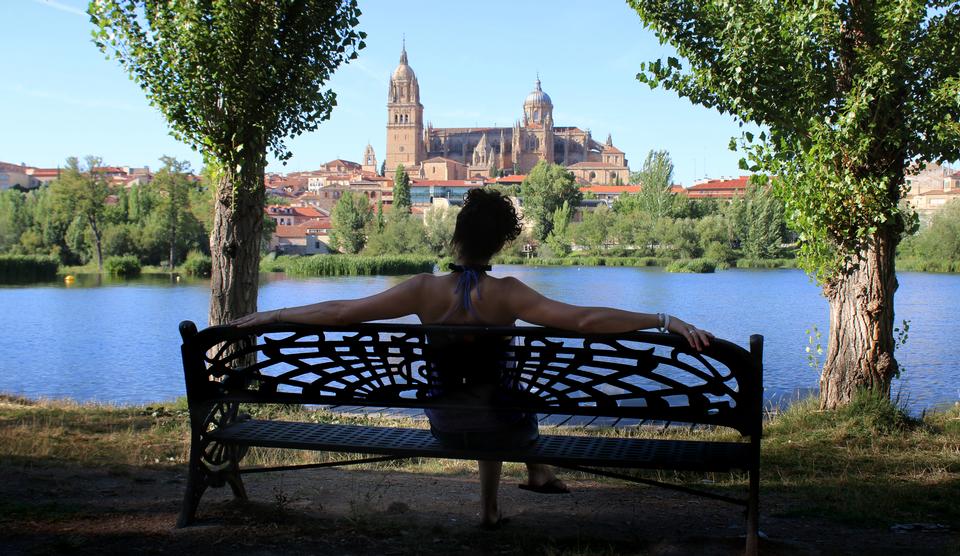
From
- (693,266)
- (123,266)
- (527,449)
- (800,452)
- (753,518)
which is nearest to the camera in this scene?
(753,518)

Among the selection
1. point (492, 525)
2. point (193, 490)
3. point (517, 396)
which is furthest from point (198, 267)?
point (517, 396)

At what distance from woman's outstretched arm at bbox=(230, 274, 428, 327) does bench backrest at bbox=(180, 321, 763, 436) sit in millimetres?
30

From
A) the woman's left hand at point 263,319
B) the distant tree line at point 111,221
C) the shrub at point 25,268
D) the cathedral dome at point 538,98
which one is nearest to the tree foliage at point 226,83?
the woman's left hand at point 263,319

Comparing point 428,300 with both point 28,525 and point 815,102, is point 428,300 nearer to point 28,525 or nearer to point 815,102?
point 28,525

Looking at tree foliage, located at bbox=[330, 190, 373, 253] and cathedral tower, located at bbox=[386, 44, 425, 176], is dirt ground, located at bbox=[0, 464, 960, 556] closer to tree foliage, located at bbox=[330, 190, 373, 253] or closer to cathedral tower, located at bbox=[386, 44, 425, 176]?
tree foliage, located at bbox=[330, 190, 373, 253]

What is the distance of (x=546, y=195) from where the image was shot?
3748 inches

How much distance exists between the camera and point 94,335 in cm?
2125

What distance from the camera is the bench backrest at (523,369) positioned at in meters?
2.66

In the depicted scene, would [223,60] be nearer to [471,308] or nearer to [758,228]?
[471,308]

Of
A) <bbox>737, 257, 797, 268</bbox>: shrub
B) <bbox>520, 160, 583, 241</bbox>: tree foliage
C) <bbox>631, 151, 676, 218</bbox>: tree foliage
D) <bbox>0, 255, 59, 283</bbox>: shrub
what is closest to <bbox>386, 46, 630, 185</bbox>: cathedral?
<bbox>520, 160, 583, 241</bbox>: tree foliage

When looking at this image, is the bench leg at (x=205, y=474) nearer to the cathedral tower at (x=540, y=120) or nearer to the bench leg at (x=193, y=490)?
the bench leg at (x=193, y=490)

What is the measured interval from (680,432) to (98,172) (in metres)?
64.9

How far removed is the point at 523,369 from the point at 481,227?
1.58ft

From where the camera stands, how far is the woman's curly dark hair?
114 inches
